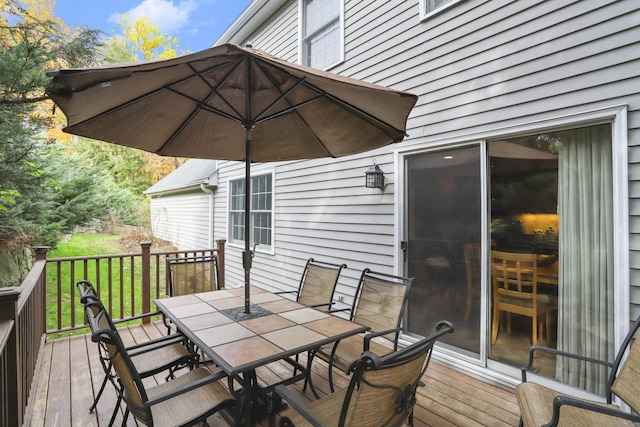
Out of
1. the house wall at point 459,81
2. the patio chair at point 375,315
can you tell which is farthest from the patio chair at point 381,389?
the house wall at point 459,81

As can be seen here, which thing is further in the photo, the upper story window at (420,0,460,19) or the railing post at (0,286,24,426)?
the upper story window at (420,0,460,19)

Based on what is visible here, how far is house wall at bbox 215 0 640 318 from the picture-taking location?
237cm

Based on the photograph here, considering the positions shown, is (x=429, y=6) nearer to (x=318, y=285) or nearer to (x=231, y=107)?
(x=231, y=107)

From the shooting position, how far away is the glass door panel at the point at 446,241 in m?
3.14

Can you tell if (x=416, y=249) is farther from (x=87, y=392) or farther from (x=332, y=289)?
(x=87, y=392)

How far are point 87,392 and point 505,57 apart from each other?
4594 mm

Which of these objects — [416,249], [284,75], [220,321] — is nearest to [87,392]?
[220,321]

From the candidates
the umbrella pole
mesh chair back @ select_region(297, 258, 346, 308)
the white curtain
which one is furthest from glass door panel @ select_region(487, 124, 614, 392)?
the umbrella pole

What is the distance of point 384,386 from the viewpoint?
4.59ft

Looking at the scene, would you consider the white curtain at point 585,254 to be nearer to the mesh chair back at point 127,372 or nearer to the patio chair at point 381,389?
the patio chair at point 381,389

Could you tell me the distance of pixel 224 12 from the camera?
133 ft

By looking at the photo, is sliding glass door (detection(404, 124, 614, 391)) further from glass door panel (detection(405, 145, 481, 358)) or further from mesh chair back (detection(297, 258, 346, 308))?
mesh chair back (detection(297, 258, 346, 308))

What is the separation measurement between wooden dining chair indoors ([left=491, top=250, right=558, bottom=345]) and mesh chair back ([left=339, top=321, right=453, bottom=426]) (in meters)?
1.65

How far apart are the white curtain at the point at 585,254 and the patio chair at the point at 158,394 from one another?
2553 mm
